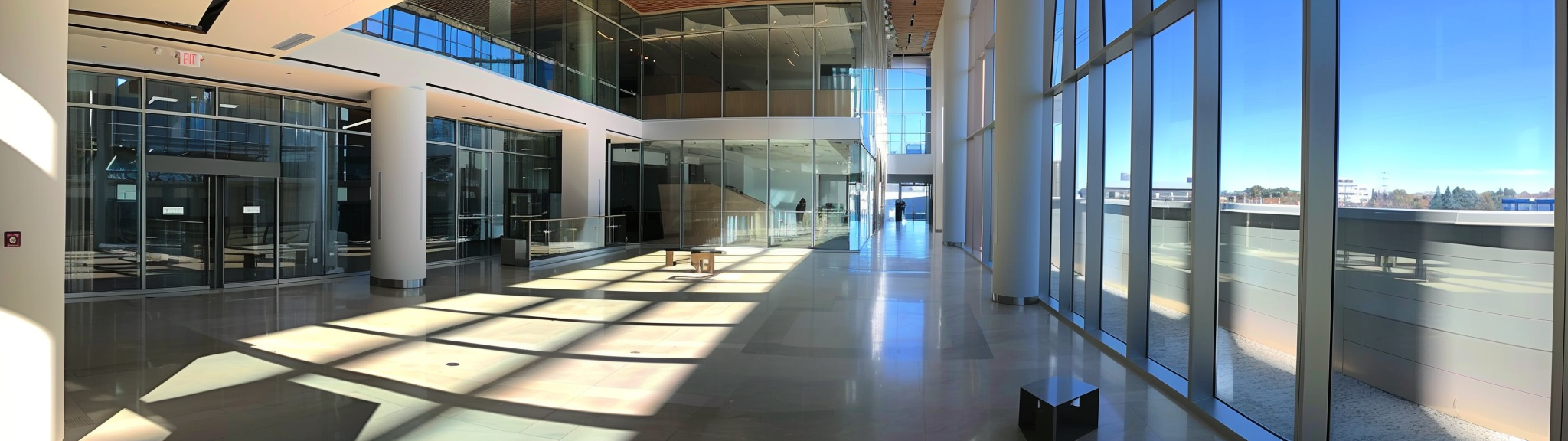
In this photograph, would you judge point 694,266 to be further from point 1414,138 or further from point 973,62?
point 1414,138

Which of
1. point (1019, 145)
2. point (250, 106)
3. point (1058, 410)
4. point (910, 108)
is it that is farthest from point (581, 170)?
point (910, 108)

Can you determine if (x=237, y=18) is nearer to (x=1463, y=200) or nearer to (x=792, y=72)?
(x=1463, y=200)

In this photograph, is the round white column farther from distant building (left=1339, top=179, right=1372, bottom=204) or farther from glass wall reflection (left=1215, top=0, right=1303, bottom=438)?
distant building (left=1339, top=179, right=1372, bottom=204)

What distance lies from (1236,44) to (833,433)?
3676 millimetres

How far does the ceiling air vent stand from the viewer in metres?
8.05

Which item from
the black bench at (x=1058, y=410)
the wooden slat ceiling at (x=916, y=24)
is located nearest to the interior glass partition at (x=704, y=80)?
the wooden slat ceiling at (x=916, y=24)

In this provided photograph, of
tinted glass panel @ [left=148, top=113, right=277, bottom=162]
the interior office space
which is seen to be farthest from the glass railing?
tinted glass panel @ [left=148, top=113, right=277, bottom=162]

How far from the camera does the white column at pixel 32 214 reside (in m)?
3.49

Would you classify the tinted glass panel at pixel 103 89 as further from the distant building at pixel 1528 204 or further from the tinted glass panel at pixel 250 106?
the distant building at pixel 1528 204

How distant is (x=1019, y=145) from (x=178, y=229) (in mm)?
11512

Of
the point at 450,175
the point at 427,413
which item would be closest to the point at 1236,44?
the point at 427,413

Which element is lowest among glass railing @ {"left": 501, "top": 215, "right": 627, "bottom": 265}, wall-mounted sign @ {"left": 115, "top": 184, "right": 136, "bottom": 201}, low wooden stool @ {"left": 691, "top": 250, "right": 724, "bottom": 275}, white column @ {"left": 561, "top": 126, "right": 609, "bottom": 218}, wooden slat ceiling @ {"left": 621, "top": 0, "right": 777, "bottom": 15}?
low wooden stool @ {"left": 691, "top": 250, "right": 724, "bottom": 275}

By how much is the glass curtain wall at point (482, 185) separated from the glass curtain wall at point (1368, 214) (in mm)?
12967

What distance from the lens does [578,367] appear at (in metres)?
6.04
